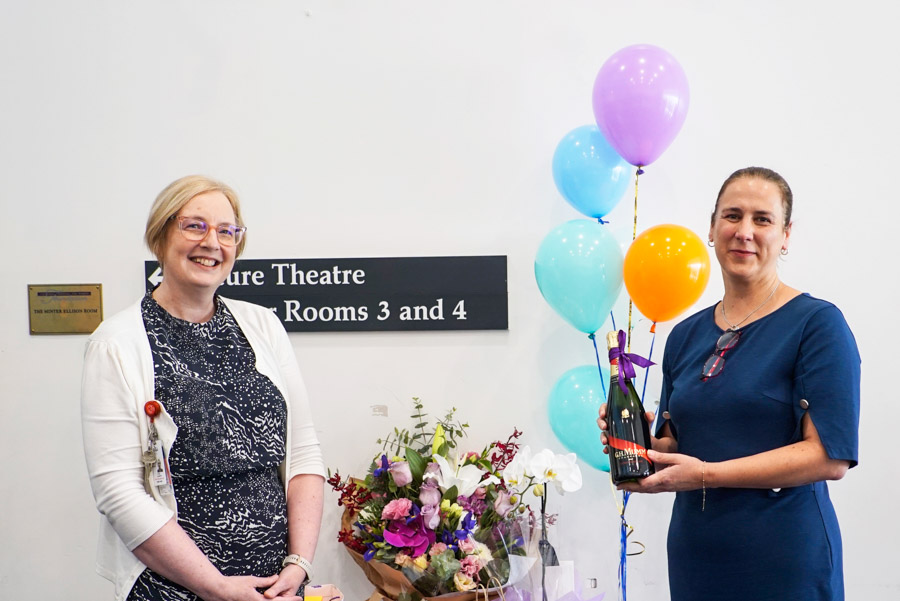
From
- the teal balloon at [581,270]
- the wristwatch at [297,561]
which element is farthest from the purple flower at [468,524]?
the teal balloon at [581,270]

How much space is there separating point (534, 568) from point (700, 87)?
1.73 meters

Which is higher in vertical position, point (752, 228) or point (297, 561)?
point (752, 228)

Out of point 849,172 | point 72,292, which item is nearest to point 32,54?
point 72,292

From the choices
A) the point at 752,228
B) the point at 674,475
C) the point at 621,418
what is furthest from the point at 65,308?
the point at 752,228

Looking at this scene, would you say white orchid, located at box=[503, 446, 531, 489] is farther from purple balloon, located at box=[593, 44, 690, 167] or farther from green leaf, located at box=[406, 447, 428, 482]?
purple balloon, located at box=[593, 44, 690, 167]

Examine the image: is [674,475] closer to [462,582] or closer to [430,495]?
[462,582]

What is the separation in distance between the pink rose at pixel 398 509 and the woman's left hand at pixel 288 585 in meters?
0.37

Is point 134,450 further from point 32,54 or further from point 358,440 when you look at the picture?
point 32,54

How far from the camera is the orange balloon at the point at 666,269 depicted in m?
1.90

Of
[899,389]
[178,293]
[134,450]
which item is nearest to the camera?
[134,450]

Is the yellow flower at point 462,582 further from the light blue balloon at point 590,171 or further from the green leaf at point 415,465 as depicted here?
the light blue balloon at point 590,171

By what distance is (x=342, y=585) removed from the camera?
2.43 m

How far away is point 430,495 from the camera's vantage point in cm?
193

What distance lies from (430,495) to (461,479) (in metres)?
0.10
